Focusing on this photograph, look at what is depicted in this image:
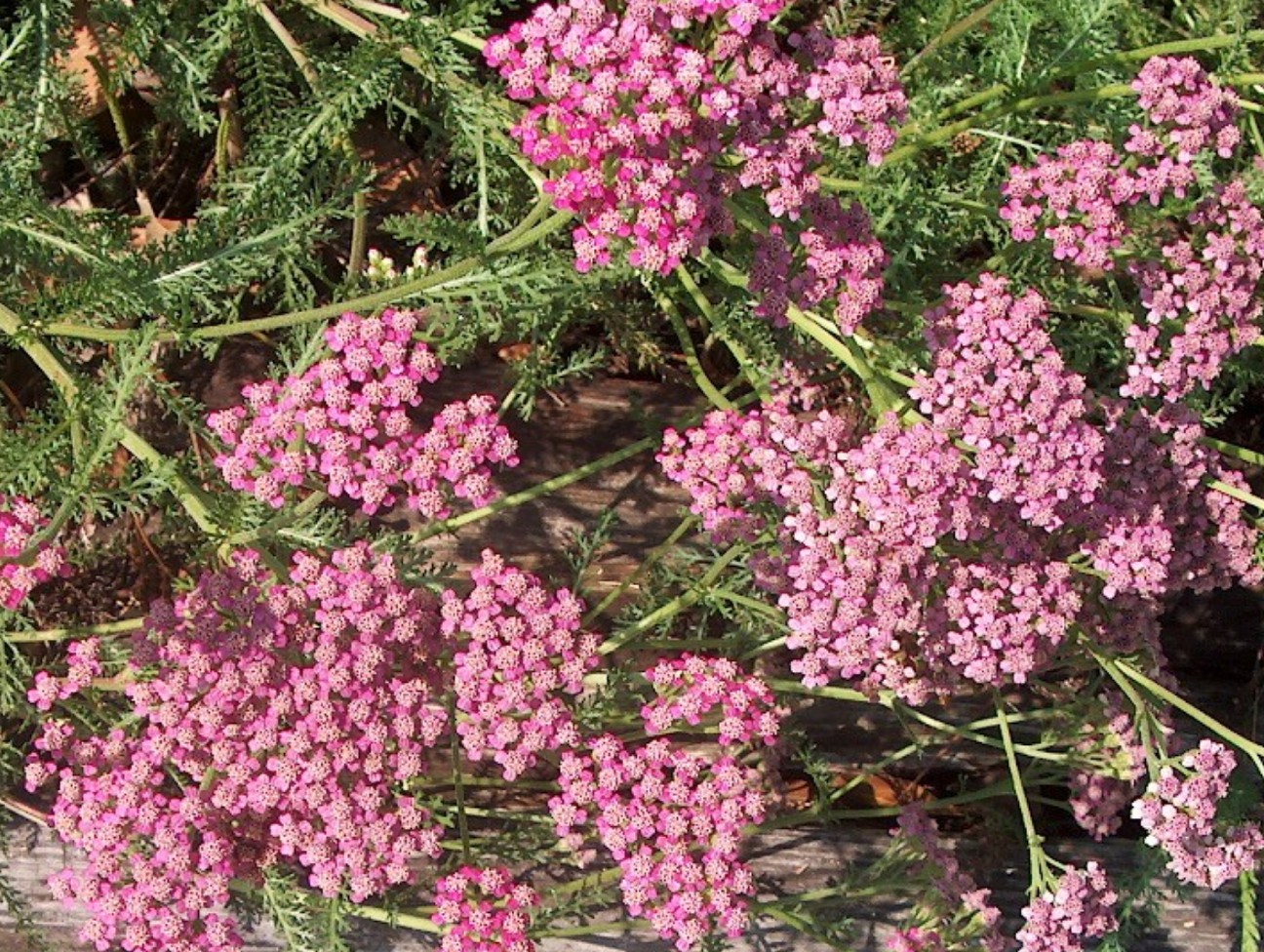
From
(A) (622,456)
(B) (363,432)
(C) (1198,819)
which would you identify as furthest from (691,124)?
(C) (1198,819)

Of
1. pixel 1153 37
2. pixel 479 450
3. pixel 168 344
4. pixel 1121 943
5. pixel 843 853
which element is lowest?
pixel 1121 943

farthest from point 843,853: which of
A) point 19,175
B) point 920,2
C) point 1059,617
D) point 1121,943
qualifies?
point 19,175

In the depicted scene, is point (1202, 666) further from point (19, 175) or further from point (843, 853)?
point (19, 175)

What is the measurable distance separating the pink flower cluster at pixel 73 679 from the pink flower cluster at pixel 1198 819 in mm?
2438

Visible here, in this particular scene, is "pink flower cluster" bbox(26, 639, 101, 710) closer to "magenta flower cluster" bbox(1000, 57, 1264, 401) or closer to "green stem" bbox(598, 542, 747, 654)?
"green stem" bbox(598, 542, 747, 654)

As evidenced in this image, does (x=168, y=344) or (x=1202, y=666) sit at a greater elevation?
(x=168, y=344)

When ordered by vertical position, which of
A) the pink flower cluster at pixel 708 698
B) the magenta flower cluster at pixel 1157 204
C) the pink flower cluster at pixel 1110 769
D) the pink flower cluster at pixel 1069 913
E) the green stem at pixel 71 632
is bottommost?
the pink flower cluster at pixel 1069 913

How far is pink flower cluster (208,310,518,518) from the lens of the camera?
344cm

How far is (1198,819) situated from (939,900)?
0.76 meters

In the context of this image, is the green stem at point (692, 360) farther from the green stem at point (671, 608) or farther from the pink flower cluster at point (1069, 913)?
the pink flower cluster at point (1069, 913)

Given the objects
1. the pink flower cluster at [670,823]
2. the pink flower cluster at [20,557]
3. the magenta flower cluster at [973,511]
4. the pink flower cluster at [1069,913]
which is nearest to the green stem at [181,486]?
the pink flower cluster at [20,557]

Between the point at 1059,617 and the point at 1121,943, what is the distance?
1.44 m

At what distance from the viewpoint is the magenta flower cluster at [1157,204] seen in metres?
3.47

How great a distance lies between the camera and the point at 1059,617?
11.9ft
